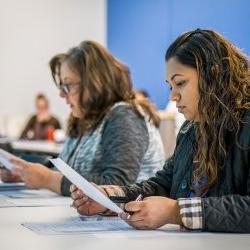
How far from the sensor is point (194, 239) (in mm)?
1539

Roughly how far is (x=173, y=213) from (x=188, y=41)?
496mm

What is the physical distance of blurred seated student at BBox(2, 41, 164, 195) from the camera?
2.53 metres

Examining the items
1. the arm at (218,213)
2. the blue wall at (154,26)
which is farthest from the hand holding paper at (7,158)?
the blue wall at (154,26)

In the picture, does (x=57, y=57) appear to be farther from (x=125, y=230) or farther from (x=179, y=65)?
(x=125, y=230)

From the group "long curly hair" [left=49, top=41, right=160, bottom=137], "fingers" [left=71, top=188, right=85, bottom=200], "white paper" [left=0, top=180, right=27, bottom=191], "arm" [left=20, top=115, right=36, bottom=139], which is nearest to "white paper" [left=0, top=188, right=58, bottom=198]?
"white paper" [left=0, top=180, right=27, bottom=191]

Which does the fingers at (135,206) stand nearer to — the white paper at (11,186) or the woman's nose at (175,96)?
the woman's nose at (175,96)

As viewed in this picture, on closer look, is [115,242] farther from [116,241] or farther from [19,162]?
[19,162]

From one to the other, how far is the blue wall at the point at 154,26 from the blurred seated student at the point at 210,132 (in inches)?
187

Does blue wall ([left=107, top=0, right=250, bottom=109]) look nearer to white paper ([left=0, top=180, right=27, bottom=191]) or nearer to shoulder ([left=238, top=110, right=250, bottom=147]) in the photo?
white paper ([left=0, top=180, right=27, bottom=191])

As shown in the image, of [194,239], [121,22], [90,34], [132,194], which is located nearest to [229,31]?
[121,22]

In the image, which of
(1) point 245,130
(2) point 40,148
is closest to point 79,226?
(1) point 245,130

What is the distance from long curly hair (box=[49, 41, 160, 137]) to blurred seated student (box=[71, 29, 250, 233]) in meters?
0.85

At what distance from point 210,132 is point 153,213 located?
30cm

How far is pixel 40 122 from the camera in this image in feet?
29.8
